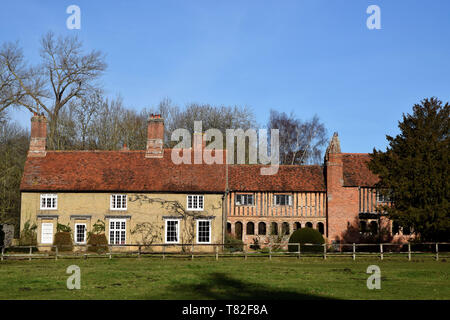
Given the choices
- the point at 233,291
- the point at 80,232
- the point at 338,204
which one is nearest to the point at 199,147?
the point at 80,232

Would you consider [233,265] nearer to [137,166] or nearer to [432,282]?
[432,282]

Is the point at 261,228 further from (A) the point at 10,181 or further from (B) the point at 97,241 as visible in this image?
(A) the point at 10,181

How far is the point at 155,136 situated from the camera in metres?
44.5

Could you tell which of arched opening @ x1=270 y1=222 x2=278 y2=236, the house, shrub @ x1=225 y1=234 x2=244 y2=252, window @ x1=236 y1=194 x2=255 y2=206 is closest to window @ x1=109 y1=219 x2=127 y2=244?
the house

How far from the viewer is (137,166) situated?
43438mm

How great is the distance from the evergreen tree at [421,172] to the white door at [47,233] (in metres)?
23.5

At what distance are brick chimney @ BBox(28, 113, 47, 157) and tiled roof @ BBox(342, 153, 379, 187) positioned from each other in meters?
25.2

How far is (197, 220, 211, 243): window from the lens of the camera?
40.7 m

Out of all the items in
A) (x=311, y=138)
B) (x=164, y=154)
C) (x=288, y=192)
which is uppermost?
(x=311, y=138)

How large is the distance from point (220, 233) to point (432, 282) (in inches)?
795

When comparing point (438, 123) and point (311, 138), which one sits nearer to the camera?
point (438, 123)

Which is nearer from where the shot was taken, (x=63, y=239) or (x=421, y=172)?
(x=421, y=172)

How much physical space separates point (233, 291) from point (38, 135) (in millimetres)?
29648
